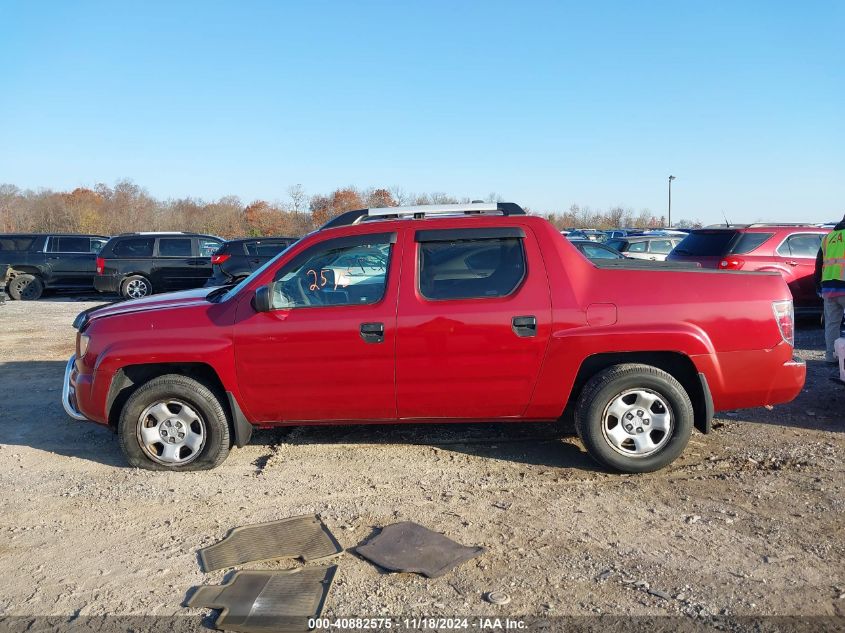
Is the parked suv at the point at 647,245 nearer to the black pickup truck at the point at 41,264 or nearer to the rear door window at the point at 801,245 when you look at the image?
the rear door window at the point at 801,245

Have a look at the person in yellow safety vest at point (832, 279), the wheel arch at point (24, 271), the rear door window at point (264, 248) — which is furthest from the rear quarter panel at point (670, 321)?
the wheel arch at point (24, 271)

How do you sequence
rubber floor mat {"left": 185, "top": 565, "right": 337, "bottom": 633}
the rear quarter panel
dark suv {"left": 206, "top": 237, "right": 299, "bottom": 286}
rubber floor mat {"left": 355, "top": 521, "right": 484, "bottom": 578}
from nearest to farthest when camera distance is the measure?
rubber floor mat {"left": 185, "top": 565, "right": 337, "bottom": 633}
rubber floor mat {"left": 355, "top": 521, "right": 484, "bottom": 578}
the rear quarter panel
dark suv {"left": 206, "top": 237, "right": 299, "bottom": 286}

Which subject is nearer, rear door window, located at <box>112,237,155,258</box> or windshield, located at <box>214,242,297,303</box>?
windshield, located at <box>214,242,297,303</box>

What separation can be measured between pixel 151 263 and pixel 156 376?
12.6 metres

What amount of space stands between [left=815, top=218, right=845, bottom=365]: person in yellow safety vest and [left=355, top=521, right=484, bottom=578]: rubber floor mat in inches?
202

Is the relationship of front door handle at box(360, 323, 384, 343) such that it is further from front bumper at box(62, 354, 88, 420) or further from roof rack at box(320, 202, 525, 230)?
front bumper at box(62, 354, 88, 420)

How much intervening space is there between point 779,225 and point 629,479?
7.98m

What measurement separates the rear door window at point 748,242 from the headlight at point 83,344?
921 cm

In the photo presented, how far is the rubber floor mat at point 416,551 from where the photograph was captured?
3746 millimetres

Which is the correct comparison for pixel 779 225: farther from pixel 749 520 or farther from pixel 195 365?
pixel 195 365

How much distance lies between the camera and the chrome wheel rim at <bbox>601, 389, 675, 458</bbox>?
493 centimetres

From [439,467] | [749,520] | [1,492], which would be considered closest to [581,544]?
[749,520]

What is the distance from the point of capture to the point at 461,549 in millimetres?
3926

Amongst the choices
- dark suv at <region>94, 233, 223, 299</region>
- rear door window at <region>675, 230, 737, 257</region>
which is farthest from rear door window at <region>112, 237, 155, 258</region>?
rear door window at <region>675, 230, 737, 257</region>
